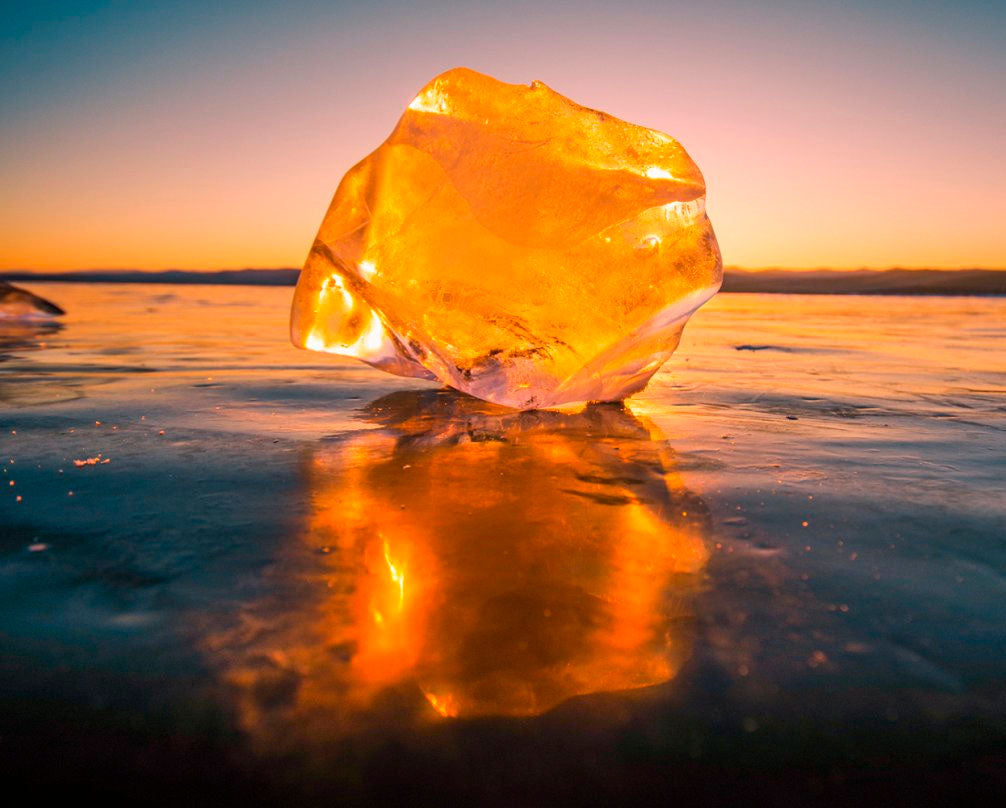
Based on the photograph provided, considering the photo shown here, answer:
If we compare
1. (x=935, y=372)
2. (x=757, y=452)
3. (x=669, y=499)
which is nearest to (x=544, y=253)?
(x=757, y=452)

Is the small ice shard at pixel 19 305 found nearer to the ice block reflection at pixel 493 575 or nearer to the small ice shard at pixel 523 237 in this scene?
the small ice shard at pixel 523 237

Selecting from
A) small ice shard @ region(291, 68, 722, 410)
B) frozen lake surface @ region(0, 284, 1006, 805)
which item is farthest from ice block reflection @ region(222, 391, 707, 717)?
small ice shard @ region(291, 68, 722, 410)

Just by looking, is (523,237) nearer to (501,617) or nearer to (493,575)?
(493,575)

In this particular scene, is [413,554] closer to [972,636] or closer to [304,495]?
[304,495]

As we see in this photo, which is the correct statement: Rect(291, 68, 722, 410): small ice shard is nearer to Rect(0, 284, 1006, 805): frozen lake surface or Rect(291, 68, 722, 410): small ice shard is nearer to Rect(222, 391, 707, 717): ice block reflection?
Rect(0, 284, 1006, 805): frozen lake surface

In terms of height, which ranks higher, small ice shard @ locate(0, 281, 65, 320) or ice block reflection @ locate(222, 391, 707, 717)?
small ice shard @ locate(0, 281, 65, 320)

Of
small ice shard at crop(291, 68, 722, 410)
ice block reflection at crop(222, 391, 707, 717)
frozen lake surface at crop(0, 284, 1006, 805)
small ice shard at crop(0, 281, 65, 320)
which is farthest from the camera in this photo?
small ice shard at crop(0, 281, 65, 320)
